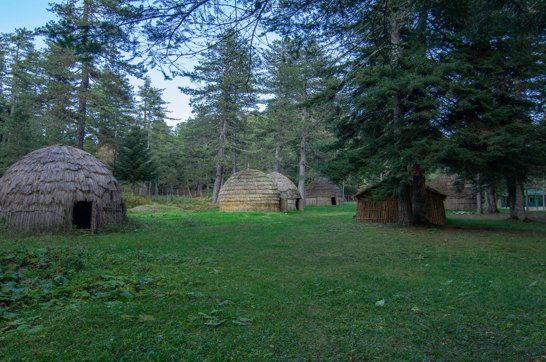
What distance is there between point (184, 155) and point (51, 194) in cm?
3859

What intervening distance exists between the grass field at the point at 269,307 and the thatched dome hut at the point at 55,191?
5.16 meters

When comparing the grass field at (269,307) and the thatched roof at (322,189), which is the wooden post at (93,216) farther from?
the thatched roof at (322,189)

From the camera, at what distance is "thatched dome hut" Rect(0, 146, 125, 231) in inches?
427

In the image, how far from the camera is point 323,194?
42.3m

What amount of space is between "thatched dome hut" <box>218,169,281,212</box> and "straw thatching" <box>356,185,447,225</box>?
8.36 meters

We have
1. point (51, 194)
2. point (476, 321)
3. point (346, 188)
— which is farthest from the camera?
point (346, 188)

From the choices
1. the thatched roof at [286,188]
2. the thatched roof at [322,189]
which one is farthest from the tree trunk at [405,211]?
the thatched roof at [322,189]

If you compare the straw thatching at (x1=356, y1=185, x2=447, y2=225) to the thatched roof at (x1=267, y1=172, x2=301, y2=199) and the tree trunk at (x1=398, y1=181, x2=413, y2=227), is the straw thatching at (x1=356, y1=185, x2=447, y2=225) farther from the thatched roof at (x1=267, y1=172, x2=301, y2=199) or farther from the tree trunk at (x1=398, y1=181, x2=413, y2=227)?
the thatched roof at (x1=267, y1=172, x2=301, y2=199)

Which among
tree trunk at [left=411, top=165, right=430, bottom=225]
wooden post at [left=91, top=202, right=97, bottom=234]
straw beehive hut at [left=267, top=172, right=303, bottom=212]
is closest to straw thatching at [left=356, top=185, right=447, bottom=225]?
tree trunk at [left=411, top=165, right=430, bottom=225]

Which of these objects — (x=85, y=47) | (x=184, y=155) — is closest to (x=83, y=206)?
(x=85, y=47)

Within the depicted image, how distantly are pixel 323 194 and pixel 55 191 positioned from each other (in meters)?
34.3

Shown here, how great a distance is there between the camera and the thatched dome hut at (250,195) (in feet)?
80.3

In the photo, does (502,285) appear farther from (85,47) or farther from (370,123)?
(370,123)

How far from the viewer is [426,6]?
518 centimetres
